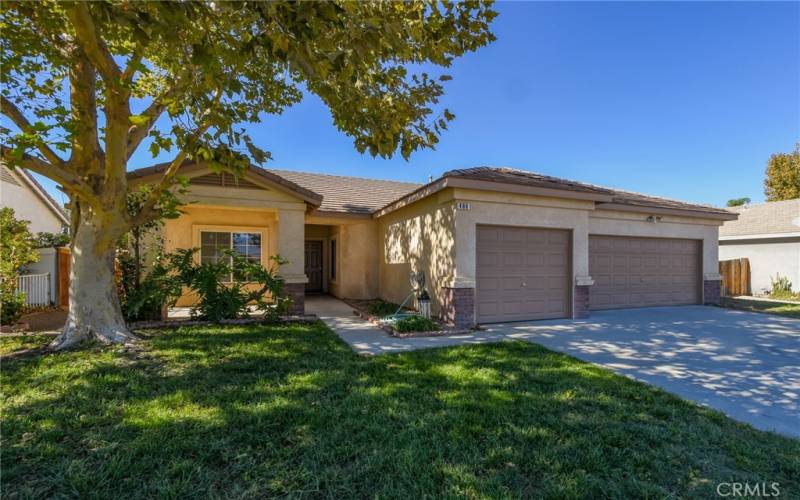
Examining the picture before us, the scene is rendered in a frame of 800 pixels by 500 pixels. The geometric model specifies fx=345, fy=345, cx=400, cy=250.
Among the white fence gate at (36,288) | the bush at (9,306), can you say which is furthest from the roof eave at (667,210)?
the white fence gate at (36,288)

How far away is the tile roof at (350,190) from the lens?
13273 mm

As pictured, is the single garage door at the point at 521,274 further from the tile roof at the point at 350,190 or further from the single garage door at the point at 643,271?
the tile roof at the point at 350,190

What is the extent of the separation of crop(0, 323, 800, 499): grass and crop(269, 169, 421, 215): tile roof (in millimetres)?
8577

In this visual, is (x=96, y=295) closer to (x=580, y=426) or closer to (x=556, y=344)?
(x=580, y=426)

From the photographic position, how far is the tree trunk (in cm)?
605

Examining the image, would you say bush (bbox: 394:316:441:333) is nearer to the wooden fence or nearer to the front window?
the front window

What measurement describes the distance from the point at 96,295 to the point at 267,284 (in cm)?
311

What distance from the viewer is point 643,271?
11.5 meters

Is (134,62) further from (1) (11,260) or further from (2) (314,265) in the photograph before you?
(2) (314,265)

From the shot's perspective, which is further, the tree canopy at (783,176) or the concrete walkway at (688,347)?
the tree canopy at (783,176)

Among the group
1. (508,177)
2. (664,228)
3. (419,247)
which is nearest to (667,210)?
(664,228)

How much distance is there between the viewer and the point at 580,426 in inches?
130

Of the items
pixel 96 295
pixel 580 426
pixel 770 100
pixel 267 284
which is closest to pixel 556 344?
pixel 580 426

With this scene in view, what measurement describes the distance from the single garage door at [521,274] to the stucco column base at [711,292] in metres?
6.73
